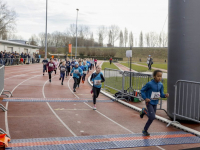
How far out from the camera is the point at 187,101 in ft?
27.5

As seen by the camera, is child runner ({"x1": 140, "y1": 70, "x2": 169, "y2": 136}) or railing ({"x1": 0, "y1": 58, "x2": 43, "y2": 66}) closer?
child runner ({"x1": 140, "y1": 70, "x2": 169, "y2": 136})

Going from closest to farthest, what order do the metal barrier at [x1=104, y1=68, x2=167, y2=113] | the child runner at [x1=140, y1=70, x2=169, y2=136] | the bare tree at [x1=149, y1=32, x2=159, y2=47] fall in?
the child runner at [x1=140, y1=70, x2=169, y2=136] < the metal barrier at [x1=104, y1=68, x2=167, y2=113] < the bare tree at [x1=149, y1=32, x2=159, y2=47]

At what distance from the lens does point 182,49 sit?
8617 millimetres

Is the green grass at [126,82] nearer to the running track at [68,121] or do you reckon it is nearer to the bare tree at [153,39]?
the running track at [68,121]

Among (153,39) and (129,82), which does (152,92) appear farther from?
(153,39)

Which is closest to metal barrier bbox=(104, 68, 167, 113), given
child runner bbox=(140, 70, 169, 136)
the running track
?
the running track

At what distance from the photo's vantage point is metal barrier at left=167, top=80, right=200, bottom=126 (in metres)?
8.15

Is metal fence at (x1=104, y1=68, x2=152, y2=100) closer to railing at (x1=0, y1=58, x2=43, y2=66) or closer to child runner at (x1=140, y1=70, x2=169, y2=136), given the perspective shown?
child runner at (x1=140, y1=70, x2=169, y2=136)

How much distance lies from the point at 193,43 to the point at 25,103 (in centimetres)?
740

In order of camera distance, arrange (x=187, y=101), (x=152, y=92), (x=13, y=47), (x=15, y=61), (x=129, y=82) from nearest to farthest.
A: (x=152, y=92), (x=187, y=101), (x=129, y=82), (x=15, y=61), (x=13, y=47)

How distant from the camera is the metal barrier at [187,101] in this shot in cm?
815

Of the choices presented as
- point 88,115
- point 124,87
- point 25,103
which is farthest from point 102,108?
point 25,103

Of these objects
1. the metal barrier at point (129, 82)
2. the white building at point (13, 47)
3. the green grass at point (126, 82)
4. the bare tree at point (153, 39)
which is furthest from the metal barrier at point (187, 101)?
the bare tree at point (153, 39)

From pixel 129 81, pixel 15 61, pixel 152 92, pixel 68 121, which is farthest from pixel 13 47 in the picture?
pixel 152 92
